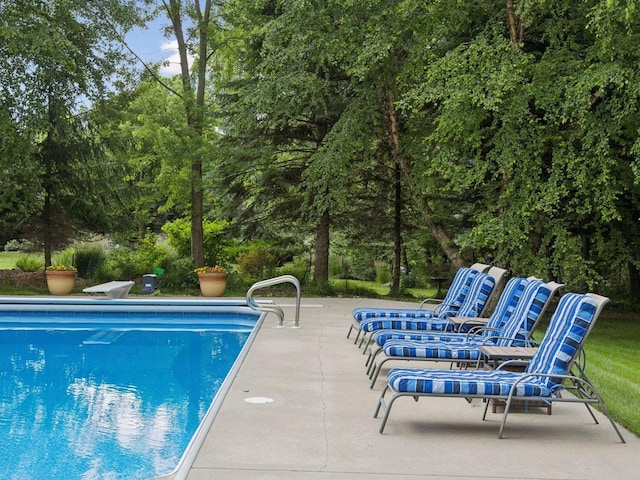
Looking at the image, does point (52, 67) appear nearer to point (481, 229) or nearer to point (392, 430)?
point (481, 229)

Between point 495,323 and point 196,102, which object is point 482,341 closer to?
point 495,323

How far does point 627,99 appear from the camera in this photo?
11.1 meters

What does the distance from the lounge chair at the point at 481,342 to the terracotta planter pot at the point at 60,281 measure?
1107 cm

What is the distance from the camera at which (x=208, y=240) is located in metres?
20.6

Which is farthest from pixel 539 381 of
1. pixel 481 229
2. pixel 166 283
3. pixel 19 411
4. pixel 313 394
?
pixel 166 283

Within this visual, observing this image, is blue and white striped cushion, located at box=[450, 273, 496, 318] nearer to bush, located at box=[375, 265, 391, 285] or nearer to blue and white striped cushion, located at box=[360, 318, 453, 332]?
blue and white striped cushion, located at box=[360, 318, 453, 332]

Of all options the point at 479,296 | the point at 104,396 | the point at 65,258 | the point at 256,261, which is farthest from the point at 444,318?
the point at 65,258

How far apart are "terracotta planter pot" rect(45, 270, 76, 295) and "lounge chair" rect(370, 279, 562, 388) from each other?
11068 millimetres

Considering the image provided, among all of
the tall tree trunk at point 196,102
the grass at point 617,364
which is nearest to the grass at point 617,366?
the grass at point 617,364

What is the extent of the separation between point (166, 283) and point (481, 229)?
883 cm

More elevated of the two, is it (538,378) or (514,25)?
(514,25)

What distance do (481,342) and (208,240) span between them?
14095 millimetres

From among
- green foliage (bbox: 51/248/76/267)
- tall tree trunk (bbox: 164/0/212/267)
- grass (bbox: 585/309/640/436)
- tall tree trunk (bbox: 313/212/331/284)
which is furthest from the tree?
grass (bbox: 585/309/640/436)

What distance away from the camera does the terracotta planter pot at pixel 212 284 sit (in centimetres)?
1659
